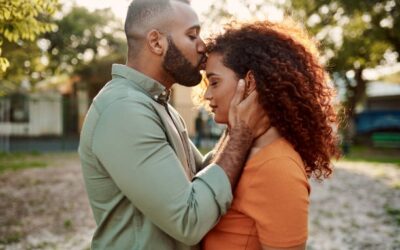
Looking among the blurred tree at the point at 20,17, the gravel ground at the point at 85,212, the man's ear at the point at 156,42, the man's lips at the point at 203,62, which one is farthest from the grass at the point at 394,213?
the man's ear at the point at 156,42

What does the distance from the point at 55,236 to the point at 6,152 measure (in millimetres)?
13499

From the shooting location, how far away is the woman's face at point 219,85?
8.02 feet

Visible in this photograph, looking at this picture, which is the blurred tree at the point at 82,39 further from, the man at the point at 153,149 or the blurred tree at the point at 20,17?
the man at the point at 153,149

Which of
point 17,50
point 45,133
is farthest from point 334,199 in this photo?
point 45,133

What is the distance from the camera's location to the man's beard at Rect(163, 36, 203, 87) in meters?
2.52

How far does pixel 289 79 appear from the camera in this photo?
90.9 inches

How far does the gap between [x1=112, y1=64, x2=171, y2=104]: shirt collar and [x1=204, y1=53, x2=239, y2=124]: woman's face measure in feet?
0.85

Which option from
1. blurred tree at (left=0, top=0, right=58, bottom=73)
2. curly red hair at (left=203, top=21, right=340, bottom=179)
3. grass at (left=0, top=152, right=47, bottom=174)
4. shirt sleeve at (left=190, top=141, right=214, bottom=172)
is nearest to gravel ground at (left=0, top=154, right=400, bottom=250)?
grass at (left=0, top=152, right=47, bottom=174)

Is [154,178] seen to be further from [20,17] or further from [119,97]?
[20,17]

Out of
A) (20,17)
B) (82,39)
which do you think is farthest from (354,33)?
(20,17)

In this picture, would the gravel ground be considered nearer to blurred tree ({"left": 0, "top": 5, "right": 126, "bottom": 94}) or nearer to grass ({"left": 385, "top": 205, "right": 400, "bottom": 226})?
grass ({"left": 385, "top": 205, "right": 400, "bottom": 226})

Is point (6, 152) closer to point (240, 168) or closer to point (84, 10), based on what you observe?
point (84, 10)

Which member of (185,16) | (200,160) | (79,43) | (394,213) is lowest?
(79,43)

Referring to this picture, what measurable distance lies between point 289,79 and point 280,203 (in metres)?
0.60
